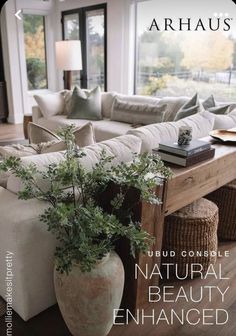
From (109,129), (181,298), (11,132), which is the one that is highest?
(109,129)

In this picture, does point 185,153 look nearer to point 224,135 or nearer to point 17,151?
point 224,135

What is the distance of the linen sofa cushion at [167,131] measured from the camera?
2184 millimetres

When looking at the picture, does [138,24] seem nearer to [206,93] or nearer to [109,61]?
[109,61]

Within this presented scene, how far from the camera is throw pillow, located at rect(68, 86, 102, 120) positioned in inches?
188

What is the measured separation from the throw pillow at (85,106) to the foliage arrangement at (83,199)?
3.18 meters

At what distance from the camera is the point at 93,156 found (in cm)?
184

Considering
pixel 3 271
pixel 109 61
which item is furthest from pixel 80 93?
pixel 3 271

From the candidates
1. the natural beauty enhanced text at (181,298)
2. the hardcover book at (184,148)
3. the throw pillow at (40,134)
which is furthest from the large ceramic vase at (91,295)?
the throw pillow at (40,134)

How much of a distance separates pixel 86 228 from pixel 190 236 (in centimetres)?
84

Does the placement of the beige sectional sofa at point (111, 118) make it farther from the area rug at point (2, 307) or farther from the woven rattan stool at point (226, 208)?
the area rug at point (2, 307)

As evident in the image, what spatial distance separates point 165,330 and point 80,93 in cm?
382

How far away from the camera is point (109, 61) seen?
607cm

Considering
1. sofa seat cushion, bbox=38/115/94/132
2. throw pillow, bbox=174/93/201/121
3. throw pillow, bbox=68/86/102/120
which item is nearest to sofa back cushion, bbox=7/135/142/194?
throw pillow, bbox=174/93/201/121

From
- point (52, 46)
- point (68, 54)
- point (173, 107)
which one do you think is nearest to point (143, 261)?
point (173, 107)
